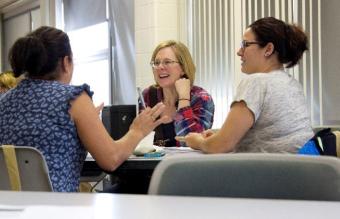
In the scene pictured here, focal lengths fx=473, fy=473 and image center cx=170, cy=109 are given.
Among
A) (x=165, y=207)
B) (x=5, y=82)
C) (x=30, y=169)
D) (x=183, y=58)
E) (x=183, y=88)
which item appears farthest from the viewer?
(x=5, y=82)

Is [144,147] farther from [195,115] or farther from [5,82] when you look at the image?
[5,82]

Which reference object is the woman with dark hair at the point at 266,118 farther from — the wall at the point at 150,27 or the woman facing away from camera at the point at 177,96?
the wall at the point at 150,27

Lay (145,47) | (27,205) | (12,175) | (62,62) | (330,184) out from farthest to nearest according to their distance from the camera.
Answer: (145,47), (62,62), (12,175), (330,184), (27,205)

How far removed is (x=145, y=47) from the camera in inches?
170

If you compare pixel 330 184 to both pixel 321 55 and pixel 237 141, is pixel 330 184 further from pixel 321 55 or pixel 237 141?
pixel 321 55

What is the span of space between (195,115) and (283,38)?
31.7 inches

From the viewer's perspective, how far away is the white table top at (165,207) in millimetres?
607

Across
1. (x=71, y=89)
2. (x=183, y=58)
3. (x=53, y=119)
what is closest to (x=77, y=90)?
(x=71, y=89)

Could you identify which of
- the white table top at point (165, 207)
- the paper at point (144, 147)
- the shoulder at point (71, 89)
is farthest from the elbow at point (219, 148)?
the white table top at point (165, 207)

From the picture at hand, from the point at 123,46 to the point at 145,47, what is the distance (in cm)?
70

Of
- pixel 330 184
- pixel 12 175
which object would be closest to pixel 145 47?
pixel 12 175

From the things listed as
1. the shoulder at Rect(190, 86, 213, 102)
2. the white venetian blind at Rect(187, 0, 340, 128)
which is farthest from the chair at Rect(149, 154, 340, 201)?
the white venetian blind at Rect(187, 0, 340, 128)

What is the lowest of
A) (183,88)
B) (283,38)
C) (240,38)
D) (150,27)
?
(183,88)

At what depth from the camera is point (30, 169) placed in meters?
1.44
